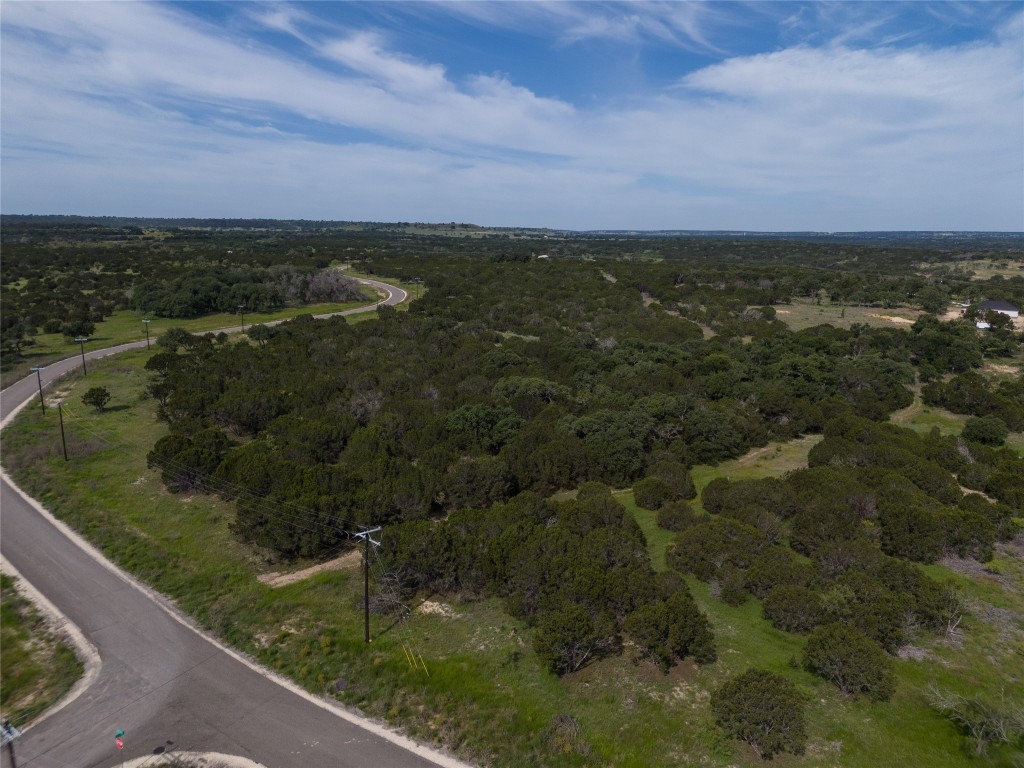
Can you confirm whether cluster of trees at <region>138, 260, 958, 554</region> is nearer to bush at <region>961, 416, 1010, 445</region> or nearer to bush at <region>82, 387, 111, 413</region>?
bush at <region>82, 387, 111, 413</region>

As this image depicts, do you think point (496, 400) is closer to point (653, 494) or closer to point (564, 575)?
point (653, 494)

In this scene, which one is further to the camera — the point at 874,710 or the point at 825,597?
the point at 825,597

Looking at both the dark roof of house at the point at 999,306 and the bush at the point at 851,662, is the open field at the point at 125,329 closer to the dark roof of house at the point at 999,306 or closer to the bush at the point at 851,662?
the bush at the point at 851,662

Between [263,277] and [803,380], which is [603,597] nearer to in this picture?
[803,380]

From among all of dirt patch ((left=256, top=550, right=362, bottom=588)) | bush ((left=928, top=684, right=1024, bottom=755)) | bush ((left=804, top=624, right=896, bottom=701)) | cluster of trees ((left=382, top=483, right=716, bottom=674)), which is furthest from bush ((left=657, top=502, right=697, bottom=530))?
dirt patch ((left=256, top=550, right=362, bottom=588))

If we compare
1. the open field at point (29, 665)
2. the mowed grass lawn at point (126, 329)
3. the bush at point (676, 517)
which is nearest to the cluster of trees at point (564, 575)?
the bush at point (676, 517)

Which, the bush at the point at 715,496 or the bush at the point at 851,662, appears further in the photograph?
the bush at the point at 715,496

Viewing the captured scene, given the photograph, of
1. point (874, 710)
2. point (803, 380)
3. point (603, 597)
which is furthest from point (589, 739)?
point (803, 380)
